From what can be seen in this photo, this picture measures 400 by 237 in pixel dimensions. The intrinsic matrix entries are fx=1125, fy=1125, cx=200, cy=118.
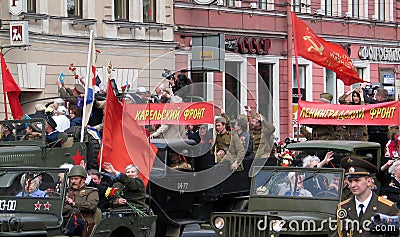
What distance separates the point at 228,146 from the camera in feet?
59.8

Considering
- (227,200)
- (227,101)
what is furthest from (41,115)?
(227,101)

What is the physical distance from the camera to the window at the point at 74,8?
27.9 metres

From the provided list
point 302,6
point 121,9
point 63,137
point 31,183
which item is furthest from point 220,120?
point 302,6

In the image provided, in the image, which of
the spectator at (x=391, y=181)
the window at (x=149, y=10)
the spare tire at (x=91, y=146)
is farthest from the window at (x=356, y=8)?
the spare tire at (x=91, y=146)

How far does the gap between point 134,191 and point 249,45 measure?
18432 millimetres

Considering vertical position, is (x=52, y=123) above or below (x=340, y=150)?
above

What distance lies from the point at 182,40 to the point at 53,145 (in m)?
15.7

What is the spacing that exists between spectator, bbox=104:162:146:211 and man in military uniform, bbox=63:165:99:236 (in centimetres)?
104

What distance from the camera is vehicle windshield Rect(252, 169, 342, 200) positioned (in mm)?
13633

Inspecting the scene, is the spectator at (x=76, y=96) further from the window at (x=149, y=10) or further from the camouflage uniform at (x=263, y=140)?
the window at (x=149, y=10)

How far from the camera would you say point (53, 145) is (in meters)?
15.7

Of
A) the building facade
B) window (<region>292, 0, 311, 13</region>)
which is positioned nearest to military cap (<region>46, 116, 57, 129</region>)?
the building facade

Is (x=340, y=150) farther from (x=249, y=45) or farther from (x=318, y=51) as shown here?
(x=249, y=45)

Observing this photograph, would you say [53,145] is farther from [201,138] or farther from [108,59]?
[108,59]
